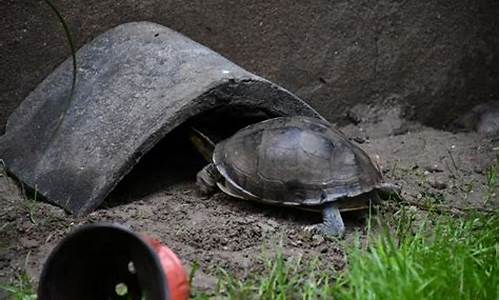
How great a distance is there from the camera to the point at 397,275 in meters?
2.61

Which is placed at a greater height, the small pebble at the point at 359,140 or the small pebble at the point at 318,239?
the small pebble at the point at 318,239

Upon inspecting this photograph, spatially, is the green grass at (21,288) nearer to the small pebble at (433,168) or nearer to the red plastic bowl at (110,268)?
the red plastic bowl at (110,268)

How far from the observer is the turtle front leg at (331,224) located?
3359mm

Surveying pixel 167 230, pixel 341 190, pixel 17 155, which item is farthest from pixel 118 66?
pixel 341 190

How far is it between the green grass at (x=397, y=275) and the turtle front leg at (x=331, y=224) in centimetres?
35

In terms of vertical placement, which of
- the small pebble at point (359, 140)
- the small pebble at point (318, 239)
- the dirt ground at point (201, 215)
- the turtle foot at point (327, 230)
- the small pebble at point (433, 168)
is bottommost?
the small pebble at point (359, 140)

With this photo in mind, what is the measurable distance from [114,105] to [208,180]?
1.65ft

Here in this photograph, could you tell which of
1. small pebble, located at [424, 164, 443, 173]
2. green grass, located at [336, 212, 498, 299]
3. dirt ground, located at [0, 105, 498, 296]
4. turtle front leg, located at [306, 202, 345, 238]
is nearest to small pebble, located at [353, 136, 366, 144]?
dirt ground, located at [0, 105, 498, 296]

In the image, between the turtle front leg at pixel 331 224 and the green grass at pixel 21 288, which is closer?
the green grass at pixel 21 288

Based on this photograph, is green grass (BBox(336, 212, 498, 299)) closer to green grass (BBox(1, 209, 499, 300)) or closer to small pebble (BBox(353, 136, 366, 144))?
green grass (BBox(1, 209, 499, 300))

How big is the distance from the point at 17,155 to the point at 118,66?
1.86 feet

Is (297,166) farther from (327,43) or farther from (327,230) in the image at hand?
(327,43)

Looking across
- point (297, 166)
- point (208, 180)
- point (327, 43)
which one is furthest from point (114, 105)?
point (327, 43)

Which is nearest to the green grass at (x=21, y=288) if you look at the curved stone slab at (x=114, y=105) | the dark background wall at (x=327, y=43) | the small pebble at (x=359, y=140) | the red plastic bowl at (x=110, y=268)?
the red plastic bowl at (x=110, y=268)
